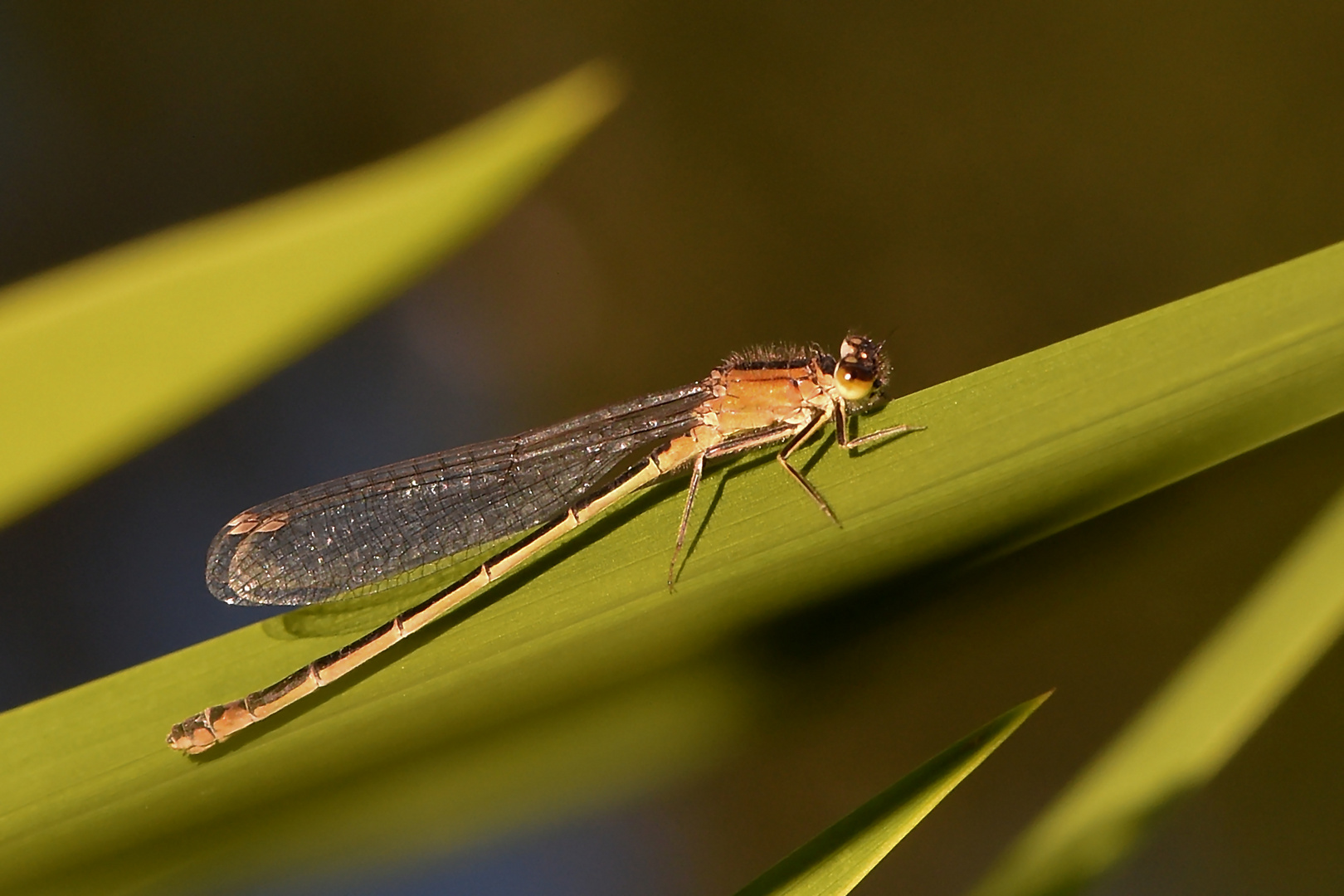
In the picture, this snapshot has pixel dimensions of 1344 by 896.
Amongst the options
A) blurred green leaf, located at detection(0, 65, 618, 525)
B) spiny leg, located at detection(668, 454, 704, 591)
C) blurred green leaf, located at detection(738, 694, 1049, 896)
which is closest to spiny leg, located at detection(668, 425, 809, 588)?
spiny leg, located at detection(668, 454, 704, 591)

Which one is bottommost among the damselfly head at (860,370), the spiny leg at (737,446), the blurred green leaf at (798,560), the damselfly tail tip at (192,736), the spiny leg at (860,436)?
the blurred green leaf at (798,560)

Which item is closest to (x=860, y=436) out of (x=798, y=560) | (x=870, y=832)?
(x=798, y=560)

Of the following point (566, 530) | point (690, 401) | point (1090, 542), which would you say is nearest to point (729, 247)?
point (690, 401)

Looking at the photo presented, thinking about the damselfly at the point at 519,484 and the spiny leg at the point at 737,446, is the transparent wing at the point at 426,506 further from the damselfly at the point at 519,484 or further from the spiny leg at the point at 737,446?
the spiny leg at the point at 737,446

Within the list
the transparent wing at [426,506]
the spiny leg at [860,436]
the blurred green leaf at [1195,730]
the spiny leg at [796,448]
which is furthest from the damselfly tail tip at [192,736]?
the blurred green leaf at [1195,730]

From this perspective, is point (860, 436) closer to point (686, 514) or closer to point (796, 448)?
point (796, 448)

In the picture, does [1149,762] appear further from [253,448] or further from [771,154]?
[253,448]
